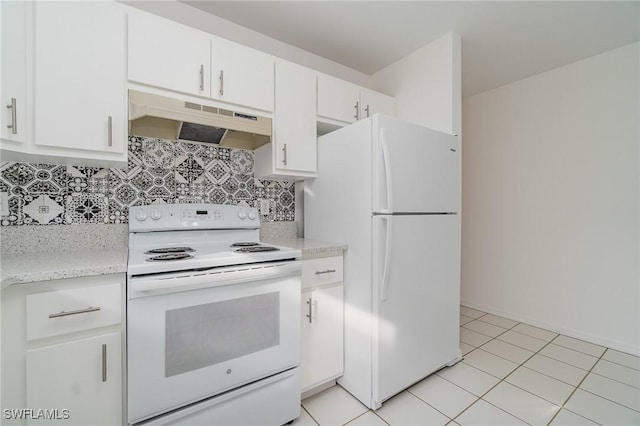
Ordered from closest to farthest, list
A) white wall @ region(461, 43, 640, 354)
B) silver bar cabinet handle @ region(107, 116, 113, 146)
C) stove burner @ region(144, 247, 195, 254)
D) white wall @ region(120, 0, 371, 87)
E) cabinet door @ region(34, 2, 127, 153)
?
cabinet door @ region(34, 2, 127, 153), silver bar cabinet handle @ region(107, 116, 113, 146), stove burner @ region(144, 247, 195, 254), white wall @ region(120, 0, 371, 87), white wall @ region(461, 43, 640, 354)

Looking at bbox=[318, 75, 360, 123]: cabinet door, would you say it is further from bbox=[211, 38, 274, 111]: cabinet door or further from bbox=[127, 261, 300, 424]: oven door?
bbox=[127, 261, 300, 424]: oven door

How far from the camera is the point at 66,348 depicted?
108 centimetres

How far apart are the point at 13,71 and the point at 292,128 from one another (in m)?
1.33

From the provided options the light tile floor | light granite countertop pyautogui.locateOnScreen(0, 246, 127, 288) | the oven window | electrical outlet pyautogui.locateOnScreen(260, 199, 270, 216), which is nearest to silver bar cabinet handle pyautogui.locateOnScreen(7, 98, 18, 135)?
light granite countertop pyautogui.locateOnScreen(0, 246, 127, 288)

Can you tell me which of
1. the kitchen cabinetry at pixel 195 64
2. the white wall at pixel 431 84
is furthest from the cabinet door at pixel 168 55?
the white wall at pixel 431 84

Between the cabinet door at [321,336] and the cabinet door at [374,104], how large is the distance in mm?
1423

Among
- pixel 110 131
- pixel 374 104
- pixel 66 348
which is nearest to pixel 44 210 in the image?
pixel 110 131

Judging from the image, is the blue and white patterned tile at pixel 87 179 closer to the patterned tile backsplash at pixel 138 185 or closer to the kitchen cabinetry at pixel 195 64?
the patterned tile backsplash at pixel 138 185

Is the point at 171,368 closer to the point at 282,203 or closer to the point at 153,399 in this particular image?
the point at 153,399

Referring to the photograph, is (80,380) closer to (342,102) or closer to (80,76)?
(80,76)

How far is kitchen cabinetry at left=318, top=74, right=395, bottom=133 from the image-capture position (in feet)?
6.97

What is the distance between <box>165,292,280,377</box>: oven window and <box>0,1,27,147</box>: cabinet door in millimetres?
1010

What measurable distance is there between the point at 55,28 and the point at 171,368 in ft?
5.15

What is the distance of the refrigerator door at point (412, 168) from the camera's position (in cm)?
165
